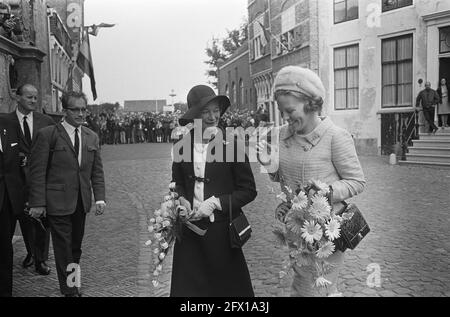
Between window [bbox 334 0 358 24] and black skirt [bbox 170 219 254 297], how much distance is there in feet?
56.5

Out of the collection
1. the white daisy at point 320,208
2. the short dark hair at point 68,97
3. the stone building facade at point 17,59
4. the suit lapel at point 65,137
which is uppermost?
the stone building facade at point 17,59

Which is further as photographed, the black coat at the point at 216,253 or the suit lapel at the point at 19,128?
the suit lapel at the point at 19,128

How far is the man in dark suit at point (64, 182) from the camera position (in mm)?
4383

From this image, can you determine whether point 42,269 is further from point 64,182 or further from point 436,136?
point 436,136

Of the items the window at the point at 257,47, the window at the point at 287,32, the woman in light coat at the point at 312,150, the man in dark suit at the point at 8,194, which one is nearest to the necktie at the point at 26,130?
the man in dark suit at the point at 8,194

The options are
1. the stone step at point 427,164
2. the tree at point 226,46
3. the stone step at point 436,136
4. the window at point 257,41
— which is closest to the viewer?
the stone step at point 427,164

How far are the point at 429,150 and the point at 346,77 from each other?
4.76 m

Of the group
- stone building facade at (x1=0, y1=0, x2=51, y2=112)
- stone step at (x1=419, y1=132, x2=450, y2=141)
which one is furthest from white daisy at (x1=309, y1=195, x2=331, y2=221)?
stone step at (x1=419, y1=132, x2=450, y2=141)

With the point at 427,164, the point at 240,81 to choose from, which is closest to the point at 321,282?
the point at 427,164

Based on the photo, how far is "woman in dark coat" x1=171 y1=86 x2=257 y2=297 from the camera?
10.7 ft

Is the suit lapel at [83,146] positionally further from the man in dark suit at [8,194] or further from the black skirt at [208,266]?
the black skirt at [208,266]

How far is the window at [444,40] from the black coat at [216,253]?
1553cm
